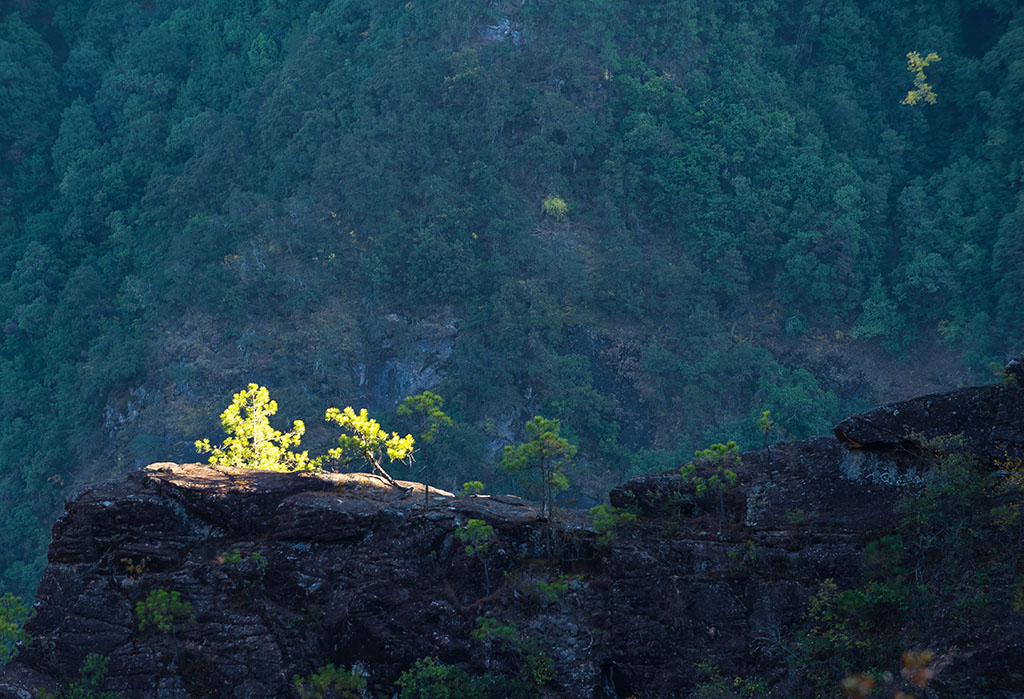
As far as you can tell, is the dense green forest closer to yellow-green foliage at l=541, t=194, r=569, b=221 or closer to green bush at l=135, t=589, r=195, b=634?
yellow-green foliage at l=541, t=194, r=569, b=221

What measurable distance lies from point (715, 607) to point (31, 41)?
59.8 meters

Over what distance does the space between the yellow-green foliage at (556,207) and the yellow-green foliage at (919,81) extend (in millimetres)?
20923

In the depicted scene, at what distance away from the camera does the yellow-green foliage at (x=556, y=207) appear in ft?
169

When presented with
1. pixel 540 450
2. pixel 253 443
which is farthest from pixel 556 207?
pixel 540 450

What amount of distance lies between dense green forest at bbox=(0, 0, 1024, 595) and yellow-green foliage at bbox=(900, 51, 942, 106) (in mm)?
456

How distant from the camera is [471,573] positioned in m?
21.2

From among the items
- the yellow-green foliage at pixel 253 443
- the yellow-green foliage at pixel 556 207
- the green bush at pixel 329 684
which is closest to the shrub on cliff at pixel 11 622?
the green bush at pixel 329 684

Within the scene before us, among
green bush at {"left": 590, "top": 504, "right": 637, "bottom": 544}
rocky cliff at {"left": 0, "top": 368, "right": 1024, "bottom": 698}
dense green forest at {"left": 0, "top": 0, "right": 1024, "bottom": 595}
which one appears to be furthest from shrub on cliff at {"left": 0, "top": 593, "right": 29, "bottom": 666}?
dense green forest at {"left": 0, "top": 0, "right": 1024, "bottom": 595}

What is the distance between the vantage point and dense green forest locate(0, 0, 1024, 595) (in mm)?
47250

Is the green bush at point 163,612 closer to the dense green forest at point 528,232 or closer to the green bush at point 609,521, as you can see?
the green bush at point 609,521

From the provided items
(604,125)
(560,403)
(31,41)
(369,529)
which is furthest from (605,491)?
(31,41)

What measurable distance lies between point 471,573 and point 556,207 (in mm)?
33235

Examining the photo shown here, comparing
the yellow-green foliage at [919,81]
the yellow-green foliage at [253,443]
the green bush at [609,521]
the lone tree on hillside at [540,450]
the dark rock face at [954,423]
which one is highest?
the yellow-green foliage at [919,81]

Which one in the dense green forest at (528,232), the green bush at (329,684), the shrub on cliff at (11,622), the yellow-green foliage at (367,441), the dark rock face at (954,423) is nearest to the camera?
the dark rock face at (954,423)
